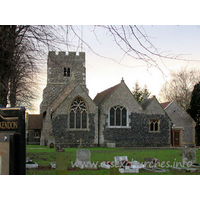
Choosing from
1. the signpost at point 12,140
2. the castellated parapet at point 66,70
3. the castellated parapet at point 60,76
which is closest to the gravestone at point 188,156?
the signpost at point 12,140

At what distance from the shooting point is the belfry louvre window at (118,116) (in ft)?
85.4

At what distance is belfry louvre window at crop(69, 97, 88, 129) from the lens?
82.1 ft

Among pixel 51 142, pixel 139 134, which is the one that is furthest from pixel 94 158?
pixel 139 134

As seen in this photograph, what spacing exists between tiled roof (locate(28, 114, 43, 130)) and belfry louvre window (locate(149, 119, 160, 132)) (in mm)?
14304

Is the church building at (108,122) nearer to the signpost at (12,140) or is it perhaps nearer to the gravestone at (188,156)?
the gravestone at (188,156)

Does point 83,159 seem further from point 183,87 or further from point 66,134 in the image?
point 183,87

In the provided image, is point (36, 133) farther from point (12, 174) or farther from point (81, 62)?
point (12, 174)

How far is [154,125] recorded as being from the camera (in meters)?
27.3

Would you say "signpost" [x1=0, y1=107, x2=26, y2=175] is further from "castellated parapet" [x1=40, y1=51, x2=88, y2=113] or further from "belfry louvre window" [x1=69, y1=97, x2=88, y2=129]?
"castellated parapet" [x1=40, y1=51, x2=88, y2=113]

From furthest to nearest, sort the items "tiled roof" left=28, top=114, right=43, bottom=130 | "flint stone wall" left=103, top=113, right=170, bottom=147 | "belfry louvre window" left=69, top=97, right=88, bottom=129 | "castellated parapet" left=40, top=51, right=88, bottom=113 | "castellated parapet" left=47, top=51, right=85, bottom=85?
"castellated parapet" left=47, top=51, right=85, bottom=85, "castellated parapet" left=40, top=51, right=88, bottom=113, "tiled roof" left=28, top=114, right=43, bottom=130, "flint stone wall" left=103, top=113, right=170, bottom=147, "belfry louvre window" left=69, top=97, right=88, bottom=129

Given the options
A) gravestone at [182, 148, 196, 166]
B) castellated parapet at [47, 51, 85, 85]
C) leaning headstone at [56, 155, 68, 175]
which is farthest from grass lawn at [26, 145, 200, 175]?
castellated parapet at [47, 51, 85, 85]

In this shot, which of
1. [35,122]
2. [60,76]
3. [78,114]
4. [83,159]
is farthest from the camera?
[60,76]

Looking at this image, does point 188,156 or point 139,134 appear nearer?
point 188,156

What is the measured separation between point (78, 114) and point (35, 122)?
446 inches
